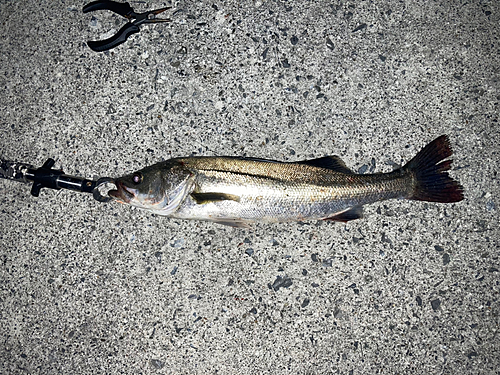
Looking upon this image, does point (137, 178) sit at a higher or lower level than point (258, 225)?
higher

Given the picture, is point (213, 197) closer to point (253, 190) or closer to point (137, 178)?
point (253, 190)

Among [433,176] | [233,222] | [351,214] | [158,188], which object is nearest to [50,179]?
[158,188]

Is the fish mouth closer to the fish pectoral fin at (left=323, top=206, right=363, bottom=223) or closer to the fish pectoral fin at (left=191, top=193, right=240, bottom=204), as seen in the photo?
Answer: the fish pectoral fin at (left=191, top=193, right=240, bottom=204)

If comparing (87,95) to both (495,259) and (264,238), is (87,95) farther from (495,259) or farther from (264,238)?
(495,259)

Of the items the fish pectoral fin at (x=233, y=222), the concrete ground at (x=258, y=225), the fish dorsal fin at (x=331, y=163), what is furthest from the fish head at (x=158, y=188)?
the fish dorsal fin at (x=331, y=163)

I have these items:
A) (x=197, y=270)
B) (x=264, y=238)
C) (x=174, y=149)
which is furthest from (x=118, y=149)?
(x=264, y=238)
